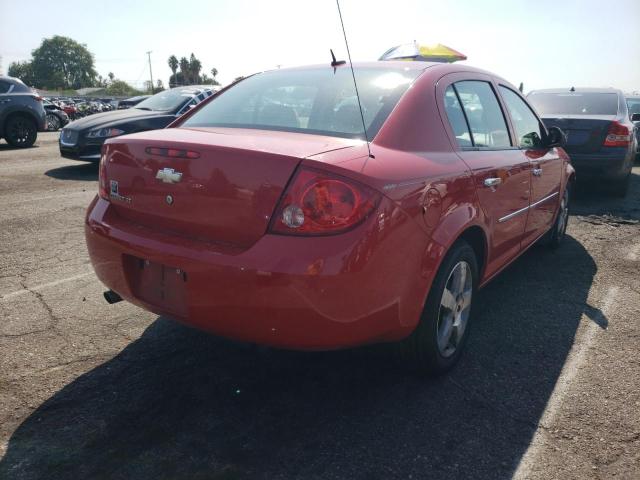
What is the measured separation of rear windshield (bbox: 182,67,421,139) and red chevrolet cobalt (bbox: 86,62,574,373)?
12 mm

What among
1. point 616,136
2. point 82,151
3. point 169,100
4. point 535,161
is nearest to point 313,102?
point 535,161

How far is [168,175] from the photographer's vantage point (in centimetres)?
230

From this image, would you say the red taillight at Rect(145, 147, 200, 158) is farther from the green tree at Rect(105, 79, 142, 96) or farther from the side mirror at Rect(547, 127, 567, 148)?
the green tree at Rect(105, 79, 142, 96)

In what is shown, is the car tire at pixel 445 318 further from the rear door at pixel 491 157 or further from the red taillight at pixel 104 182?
the red taillight at pixel 104 182

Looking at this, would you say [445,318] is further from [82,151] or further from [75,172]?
[75,172]

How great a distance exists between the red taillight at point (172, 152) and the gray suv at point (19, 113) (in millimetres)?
11679

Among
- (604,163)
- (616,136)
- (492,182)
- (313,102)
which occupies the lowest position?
(604,163)

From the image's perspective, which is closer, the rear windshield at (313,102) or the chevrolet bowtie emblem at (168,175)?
the chevrolet bowtie emblem at (168,175)

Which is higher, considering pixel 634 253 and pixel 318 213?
pixel 318 213

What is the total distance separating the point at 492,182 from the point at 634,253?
3.03 meters

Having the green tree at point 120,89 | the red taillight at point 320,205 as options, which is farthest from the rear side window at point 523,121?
the green tree at point 120,89

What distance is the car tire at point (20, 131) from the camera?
482 inches

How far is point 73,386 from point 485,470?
1.90 meters

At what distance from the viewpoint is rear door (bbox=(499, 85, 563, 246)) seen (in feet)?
12.2
